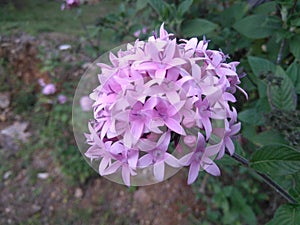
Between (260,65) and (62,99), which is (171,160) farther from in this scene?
(62,99)

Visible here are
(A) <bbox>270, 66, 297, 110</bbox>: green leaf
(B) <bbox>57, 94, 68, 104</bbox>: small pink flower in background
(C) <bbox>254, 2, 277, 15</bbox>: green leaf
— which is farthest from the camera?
(B) <bbox>57, 94, 68, 104</bbox>: small pink flower in background

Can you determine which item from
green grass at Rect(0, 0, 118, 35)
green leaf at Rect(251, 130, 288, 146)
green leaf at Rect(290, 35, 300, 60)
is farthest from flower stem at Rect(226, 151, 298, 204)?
green grass at Rect(0, 0, 118, 35)

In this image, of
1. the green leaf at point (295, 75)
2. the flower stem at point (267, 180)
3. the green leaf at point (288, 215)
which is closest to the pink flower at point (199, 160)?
the flower stem at point (267, 180)

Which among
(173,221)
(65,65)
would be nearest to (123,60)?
(173,221)

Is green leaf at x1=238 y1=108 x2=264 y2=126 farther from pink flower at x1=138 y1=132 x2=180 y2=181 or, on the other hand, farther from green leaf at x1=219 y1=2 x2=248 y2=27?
pink flower at x1=138 y1=132 x2=180 y2=181

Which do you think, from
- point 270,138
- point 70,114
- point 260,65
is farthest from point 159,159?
point 70,114

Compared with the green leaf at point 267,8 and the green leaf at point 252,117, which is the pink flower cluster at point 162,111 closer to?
the green leaf at point 252,117

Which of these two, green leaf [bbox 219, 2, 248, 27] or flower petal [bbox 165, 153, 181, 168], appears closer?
flower petal [bbox 165, 153, 181, 168]

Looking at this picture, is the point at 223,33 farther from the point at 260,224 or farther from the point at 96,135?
the point at 260,224
